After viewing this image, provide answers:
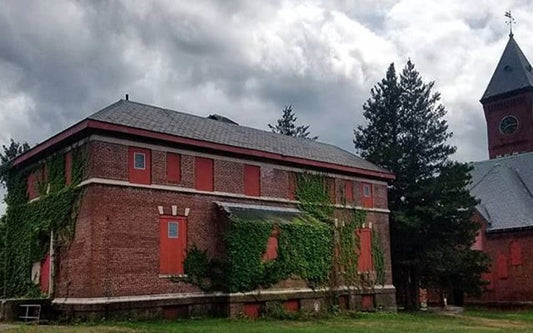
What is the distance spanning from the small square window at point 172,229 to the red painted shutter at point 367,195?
1116 centimetres

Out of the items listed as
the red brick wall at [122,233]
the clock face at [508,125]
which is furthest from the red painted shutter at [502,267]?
the red brick wall at [122,233]

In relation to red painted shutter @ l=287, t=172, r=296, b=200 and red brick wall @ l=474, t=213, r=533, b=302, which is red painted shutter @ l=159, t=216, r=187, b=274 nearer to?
red painted shutter @ l=287, t=172, r=296, b=200

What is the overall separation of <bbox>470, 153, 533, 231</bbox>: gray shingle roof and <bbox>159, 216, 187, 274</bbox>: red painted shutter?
26098 millimetres

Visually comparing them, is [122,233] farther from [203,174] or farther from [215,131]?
[215,131]

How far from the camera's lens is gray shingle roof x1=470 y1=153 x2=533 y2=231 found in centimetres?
4069

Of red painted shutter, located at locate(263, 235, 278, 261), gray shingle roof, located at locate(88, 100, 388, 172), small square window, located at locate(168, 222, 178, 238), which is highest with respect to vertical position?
gray shingle roof, located at locate(88, 100, 388, 172)

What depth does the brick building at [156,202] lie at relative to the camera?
20578 mm

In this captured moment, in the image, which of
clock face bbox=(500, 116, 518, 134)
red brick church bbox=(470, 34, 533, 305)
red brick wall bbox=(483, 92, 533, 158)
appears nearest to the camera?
red brick church bbox=(470, 34, 533, 305)

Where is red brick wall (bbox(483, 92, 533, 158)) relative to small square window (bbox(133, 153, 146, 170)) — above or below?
above

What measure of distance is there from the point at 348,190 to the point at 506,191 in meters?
18.2

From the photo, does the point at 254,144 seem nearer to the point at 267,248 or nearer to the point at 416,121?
the point at 267,248

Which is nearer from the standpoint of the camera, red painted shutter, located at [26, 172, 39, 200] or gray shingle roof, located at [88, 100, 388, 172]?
gray shingle roof, located at [88, 100, 388, 172]

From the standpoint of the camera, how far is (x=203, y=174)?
23891 mm

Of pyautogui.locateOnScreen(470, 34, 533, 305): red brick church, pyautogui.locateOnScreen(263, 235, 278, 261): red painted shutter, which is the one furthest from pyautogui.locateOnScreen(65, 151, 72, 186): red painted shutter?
pyautogui.locateOnScreen(470, 34, 533, 305): red brick church
